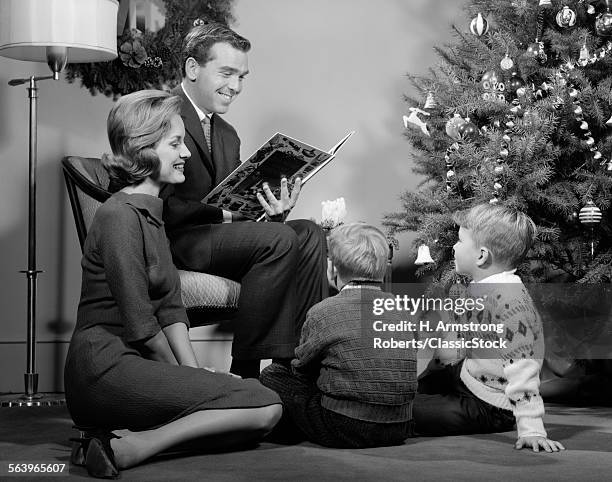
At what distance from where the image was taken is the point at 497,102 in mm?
3443

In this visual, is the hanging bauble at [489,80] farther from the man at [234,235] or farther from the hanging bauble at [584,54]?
the man at [234,235]

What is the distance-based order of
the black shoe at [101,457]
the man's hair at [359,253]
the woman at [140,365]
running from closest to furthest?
1. the black shoe at [101,457]
2. the woman at [140,365]
3. the man's hair at [359,253]

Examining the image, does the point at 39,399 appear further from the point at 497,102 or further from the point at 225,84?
the point at 497,102

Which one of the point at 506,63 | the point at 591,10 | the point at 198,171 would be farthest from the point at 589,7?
the point at 198,171

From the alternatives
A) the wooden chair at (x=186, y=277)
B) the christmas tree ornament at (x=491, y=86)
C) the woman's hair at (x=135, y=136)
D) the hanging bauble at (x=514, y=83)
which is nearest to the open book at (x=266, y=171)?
the wooden chair at (x=186, y=277)

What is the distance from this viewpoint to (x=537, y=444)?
2393mm

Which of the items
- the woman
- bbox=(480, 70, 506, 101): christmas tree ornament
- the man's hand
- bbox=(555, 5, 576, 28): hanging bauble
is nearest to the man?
the man's hand

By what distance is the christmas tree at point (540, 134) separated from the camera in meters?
3.34

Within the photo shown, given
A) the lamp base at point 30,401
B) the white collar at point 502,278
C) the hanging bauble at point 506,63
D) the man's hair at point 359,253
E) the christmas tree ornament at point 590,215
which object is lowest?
the lamp base at point 30,401

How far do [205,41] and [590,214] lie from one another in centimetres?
144

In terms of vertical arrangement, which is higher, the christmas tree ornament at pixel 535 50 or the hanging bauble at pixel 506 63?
the christmas tree ornament at pixel 535 50

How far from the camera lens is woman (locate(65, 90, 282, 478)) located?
2160 millimetres

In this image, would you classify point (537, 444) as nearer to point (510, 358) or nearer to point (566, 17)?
point (510, 358)

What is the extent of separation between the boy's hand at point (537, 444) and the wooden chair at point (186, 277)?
3.26 ft
